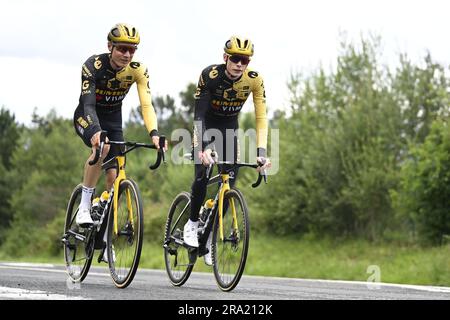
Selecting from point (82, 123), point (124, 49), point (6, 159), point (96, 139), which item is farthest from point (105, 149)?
point (6, 159)

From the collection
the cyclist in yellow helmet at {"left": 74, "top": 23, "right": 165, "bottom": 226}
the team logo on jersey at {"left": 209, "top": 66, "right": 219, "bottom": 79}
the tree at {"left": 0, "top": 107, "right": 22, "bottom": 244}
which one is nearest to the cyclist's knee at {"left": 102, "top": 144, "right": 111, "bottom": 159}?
the cyclist in yellow helmet at {"left": 74, "top": 23, "right": 165, "bottom": 226}

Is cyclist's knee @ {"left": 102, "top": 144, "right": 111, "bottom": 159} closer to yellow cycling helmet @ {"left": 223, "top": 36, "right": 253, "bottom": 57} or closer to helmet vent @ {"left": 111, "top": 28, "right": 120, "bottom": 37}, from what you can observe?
helmet vent @ {"left": 111, "top": 28, "right": 120, "bottom": 37}

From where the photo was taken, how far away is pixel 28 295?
7.82 m

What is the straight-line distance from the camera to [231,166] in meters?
9.89

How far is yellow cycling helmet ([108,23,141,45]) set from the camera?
30.6 ft

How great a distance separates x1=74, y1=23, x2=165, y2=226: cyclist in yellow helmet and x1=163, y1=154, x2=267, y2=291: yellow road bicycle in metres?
1.05

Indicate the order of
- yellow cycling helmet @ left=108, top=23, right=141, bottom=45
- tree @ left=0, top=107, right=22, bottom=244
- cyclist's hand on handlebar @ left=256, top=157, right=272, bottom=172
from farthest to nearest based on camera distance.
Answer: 1. tree @ left=0, top=107, right=22, bottom=244
2. cyclist's hand on handlebar @ left=256, top=157, right=272, bottom=172
3. yellow cycling helmet @ left=108, top=23, right=141, bottom=45

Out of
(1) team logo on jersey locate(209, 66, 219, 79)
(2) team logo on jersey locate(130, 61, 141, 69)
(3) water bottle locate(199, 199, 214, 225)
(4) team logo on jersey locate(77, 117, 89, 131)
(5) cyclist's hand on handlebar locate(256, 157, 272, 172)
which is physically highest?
A: (2) team logo on jersey locate(130, 61, 141, 69)

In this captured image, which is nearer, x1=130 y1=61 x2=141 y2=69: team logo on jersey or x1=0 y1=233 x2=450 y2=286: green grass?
x1=130 y1=61 x2=141 y2=69: team logo on jersey

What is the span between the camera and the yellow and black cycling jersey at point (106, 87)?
946 cm
